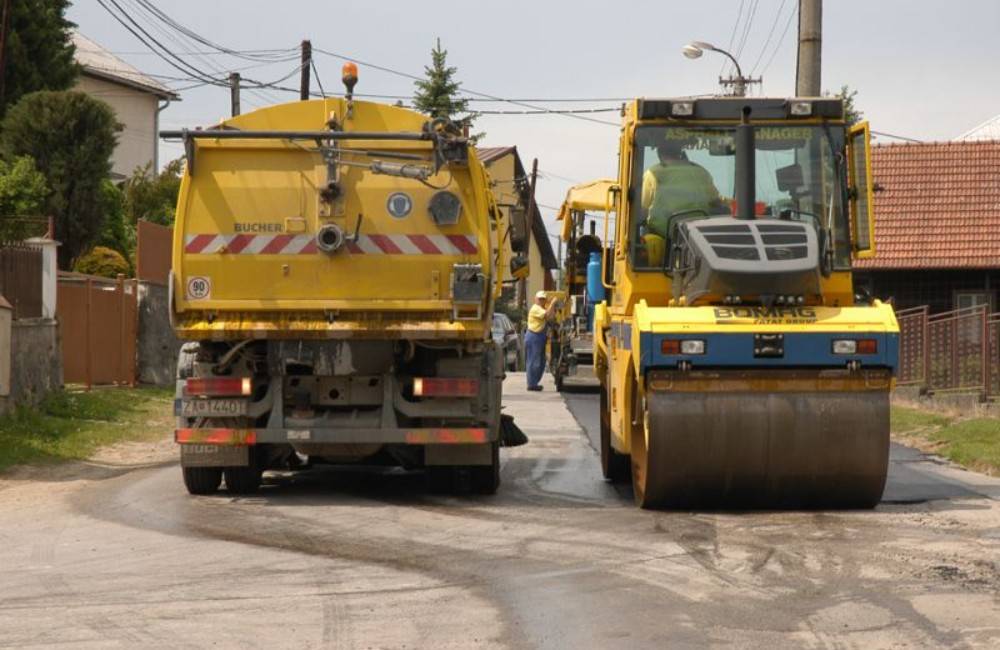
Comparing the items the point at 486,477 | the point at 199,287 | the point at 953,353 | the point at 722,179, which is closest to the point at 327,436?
the point at 486,477

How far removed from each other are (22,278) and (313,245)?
911 cm

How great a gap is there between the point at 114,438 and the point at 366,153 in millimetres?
7217

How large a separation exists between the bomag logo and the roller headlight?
2366mm

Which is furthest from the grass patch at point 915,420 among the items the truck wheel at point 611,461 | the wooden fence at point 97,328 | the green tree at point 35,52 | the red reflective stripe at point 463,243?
the green tree at point 35,52

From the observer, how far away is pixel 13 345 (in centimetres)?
1831

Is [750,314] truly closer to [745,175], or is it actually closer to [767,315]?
[767,315]

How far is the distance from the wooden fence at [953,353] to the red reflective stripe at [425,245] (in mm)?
11377

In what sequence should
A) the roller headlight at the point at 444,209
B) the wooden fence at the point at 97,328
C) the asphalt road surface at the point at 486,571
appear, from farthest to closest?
the wooden fence at the point at 97,328
the roller headlight at the point at 444,209
the asphalt road surface at the point at 486,571

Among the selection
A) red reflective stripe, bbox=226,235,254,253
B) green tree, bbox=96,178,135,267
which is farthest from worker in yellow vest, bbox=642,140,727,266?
green tree, bbox=96,178,135,267

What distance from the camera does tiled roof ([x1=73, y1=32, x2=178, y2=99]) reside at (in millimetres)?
55781

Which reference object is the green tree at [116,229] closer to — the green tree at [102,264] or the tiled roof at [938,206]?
the green tree at [102,264]

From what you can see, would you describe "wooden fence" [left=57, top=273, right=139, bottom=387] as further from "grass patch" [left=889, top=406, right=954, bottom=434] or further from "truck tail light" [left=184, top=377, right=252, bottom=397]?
"grass patch" [left=889, top=406, right=954, bottom=434]

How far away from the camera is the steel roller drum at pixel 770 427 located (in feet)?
35.0

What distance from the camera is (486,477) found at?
41.5 ft
